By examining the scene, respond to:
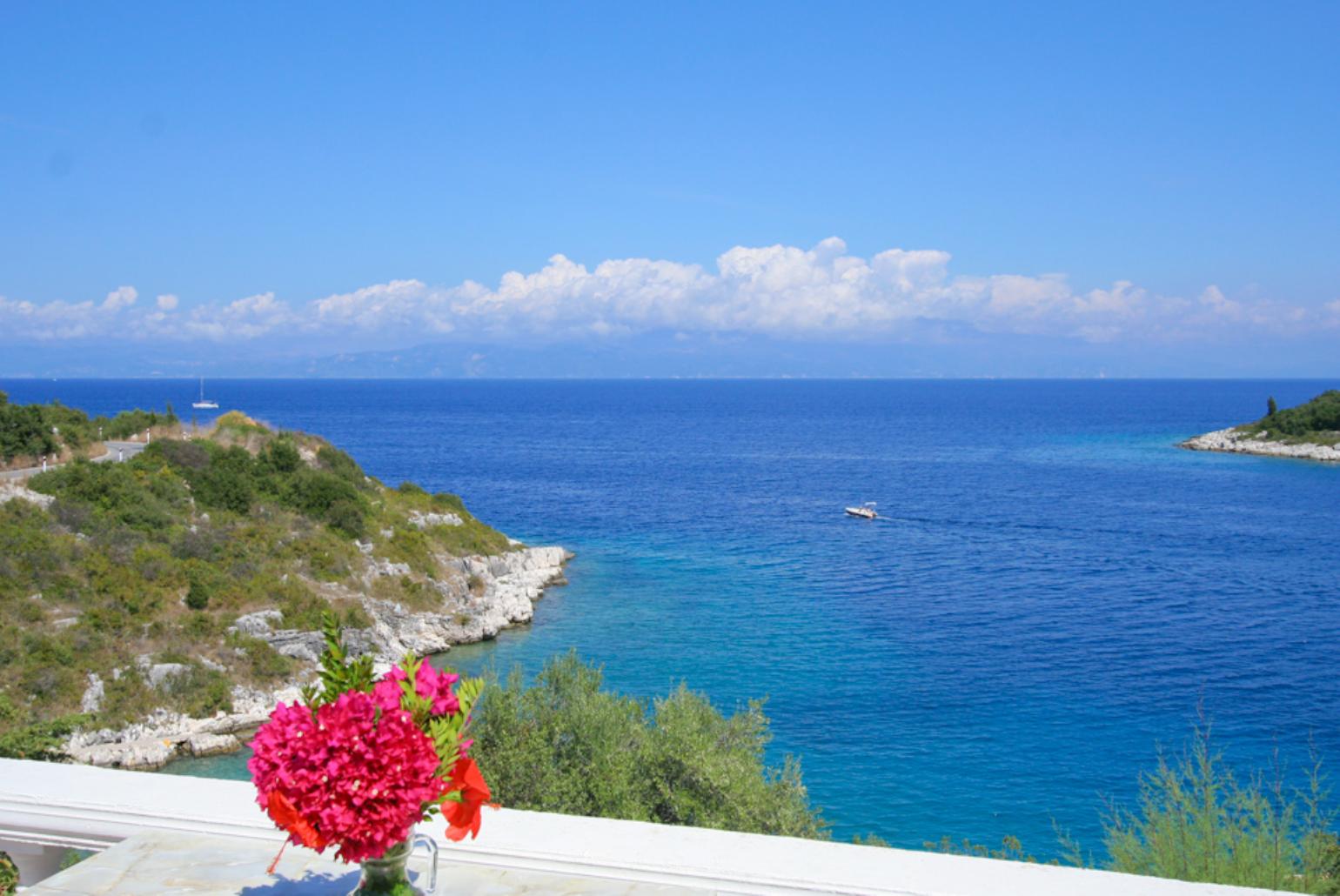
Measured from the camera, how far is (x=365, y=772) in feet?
8.54

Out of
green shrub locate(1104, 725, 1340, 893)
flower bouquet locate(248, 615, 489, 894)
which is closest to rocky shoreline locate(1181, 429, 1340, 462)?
green shrub locate(1104, 725, 1340, 893)

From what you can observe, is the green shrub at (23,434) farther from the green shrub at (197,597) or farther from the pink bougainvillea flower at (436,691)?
the pink bougainvillea flower at (436,691)

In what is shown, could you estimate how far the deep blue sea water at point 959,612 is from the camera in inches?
909

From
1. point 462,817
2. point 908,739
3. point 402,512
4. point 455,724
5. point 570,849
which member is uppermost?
point 455,724

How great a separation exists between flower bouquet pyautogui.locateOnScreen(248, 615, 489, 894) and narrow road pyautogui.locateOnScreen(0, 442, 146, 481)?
111 ft

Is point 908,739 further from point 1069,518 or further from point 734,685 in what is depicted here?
point 1069,518

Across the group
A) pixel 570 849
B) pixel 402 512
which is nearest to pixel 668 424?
pixel 402 512

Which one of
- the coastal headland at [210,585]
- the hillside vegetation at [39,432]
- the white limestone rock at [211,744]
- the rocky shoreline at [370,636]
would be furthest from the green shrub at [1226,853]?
the hillside vegetation at [39,432]

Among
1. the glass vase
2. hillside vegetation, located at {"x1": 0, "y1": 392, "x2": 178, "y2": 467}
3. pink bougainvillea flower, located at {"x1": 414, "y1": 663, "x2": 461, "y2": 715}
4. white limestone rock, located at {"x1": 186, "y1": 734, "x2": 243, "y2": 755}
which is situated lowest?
white limestone rock, located at {"x1": 186, "y1": 734, "x2": 243, "y2": 755}

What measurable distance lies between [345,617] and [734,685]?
11094 millimetres

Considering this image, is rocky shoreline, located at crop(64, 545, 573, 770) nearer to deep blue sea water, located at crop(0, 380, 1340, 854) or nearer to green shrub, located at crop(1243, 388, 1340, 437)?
deep blue sea water, located at crop(0, 380, 1340, 854)

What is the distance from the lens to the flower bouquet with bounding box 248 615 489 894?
8.50 ft

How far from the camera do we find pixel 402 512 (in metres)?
40.1

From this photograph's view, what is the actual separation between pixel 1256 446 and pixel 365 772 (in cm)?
10625
